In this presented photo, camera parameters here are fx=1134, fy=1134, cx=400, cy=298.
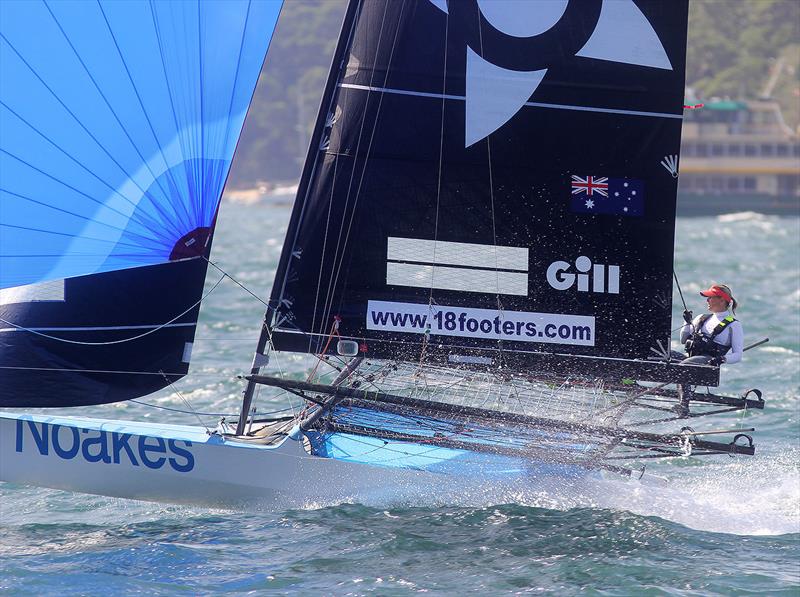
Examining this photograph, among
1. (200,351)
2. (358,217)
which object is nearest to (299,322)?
(358,217)

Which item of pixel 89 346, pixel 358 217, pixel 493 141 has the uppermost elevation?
pixel 493 141

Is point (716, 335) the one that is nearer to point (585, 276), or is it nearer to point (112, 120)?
point (585, 276)

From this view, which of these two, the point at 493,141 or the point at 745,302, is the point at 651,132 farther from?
the point at 745,302

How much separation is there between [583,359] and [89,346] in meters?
2.75

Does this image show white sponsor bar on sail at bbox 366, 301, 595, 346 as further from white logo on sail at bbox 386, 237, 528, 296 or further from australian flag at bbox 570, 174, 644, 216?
australian flag at bbox 570, 174, 644, 216

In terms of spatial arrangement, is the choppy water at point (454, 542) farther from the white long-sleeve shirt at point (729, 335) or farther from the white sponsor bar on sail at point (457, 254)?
the white sponsor bar on sail at point (457, 254)

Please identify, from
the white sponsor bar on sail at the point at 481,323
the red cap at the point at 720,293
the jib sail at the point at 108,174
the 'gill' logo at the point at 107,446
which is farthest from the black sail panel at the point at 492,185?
the 'gill' logo at the point at 107,446

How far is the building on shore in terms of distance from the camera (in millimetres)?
52156

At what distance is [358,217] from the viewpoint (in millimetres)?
6355

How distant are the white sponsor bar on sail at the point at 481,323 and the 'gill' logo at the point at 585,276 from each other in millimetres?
176

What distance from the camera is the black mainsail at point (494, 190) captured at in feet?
20.6

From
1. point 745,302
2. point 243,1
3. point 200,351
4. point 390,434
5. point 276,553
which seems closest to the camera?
point 276,553

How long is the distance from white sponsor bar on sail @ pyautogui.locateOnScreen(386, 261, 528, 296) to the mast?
0.58 meters

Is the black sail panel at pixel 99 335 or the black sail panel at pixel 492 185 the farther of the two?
the black sail panel at pixel 492 185
